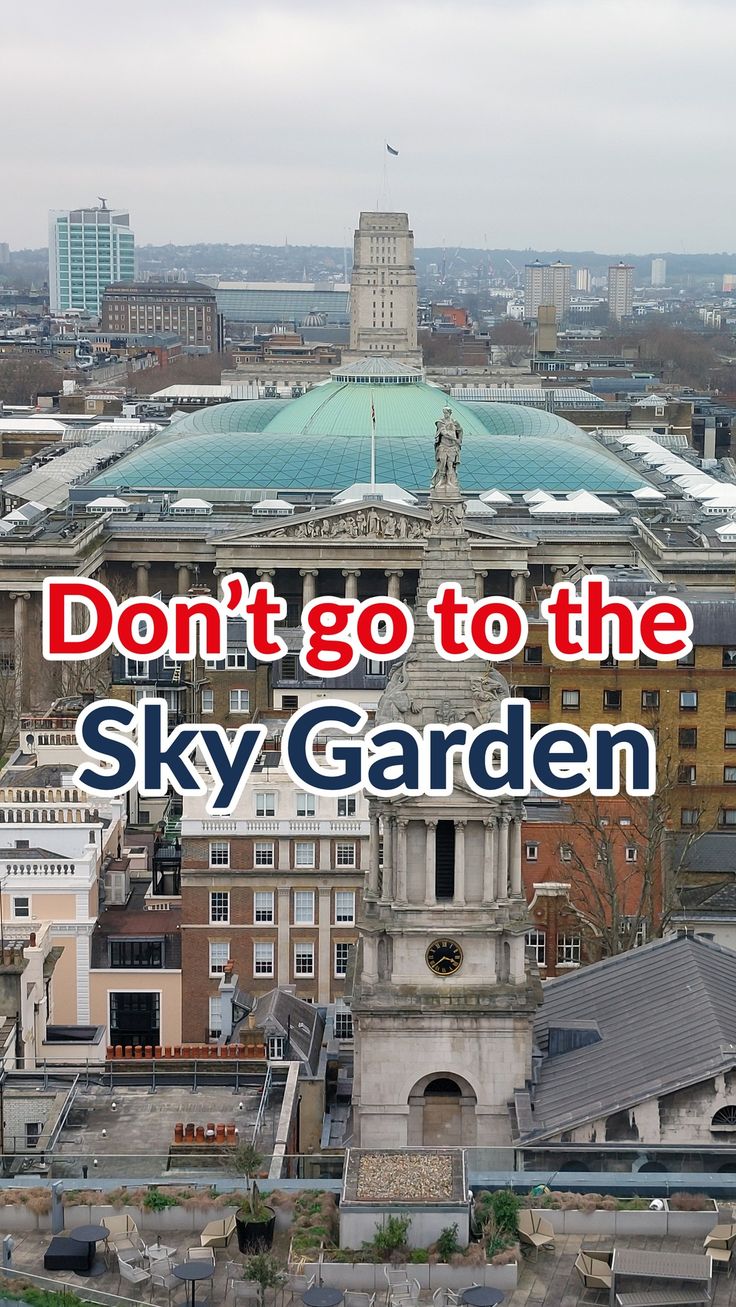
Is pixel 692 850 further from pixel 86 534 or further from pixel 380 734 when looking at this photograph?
pixel 86 534

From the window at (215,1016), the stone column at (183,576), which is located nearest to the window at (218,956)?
the window at (215,1016)

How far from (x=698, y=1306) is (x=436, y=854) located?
13.1m

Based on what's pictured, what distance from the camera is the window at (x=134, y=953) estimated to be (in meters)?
68.7

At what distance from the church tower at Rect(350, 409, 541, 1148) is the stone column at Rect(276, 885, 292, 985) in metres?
23.1

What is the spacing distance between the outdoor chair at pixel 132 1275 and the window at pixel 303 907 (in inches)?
1336

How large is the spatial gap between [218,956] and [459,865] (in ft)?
78.8

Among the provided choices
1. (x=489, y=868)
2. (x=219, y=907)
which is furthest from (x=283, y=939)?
(x=489, y=868)

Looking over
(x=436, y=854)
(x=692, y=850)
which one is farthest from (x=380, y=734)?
(x=692, y=850)

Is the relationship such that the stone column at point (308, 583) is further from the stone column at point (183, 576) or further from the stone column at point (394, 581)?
the stone column at point (183, 576)

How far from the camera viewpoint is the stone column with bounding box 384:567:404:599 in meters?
158

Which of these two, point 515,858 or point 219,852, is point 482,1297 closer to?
point 515,858

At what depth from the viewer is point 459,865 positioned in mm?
47094

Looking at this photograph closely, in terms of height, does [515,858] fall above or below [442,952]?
above

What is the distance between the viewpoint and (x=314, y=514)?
159500 millimetres
